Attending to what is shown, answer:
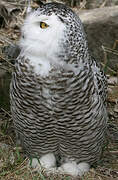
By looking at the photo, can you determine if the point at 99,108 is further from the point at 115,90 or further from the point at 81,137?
the point at 115,90

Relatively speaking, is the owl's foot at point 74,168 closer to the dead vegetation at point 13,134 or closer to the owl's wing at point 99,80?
the dead vegetation at point 13,134

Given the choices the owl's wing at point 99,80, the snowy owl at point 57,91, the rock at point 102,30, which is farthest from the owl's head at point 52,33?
the rock at point 102,30

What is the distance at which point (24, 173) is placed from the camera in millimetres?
3789

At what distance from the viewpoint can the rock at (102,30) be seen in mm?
5480

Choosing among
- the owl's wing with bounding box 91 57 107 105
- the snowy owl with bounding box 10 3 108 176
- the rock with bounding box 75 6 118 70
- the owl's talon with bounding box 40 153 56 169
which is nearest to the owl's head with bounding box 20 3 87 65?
the snowy owl with bounding box 10 3 108 176

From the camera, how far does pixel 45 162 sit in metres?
3.83

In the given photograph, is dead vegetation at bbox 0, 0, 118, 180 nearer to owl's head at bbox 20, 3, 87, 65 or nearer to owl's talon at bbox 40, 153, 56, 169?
owl's talon at bbox 40, 153, 56, 169

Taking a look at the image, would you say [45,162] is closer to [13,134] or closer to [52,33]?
[13,134]

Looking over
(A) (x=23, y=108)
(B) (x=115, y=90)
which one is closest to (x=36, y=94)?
(A) (x=23, y=108)

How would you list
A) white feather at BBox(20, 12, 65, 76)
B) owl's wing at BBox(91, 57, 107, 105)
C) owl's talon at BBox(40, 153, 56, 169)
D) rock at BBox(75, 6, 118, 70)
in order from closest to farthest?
white feather at BBox(20, 12, 65, 76)
owl's wing at BBox(91, 57, 107, 105)
owl's talon at BBox(40, 153, 56, 169)
rock at BBox(75, 6, 118, 70)

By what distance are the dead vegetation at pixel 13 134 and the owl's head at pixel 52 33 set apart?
1.21 metres

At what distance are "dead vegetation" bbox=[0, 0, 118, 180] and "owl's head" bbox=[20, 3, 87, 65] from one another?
121 cm

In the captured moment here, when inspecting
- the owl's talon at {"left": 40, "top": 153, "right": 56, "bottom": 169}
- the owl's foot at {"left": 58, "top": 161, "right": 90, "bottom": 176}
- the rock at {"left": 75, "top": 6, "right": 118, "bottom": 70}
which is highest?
the rock at {"left": 75, "top": 6, "right": 118, "bottom": 70}

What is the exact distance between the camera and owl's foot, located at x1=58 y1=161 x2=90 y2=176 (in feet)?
12.6
